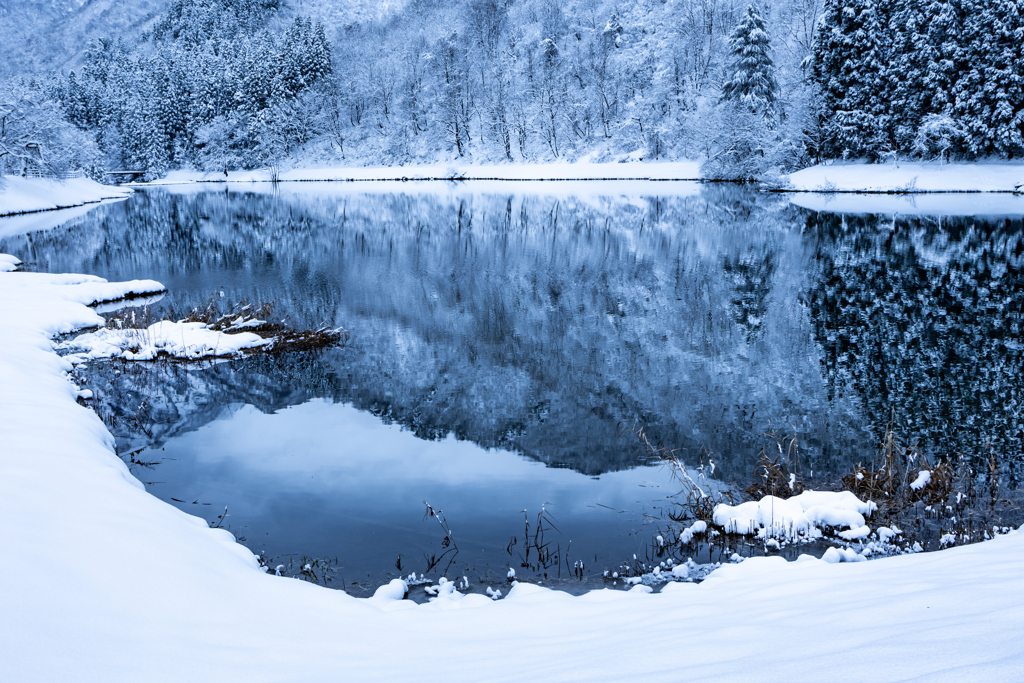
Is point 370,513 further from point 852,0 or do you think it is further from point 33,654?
point 852,0

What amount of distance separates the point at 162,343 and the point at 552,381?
843 cm

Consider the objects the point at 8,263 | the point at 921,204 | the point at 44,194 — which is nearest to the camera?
the point at 8,263

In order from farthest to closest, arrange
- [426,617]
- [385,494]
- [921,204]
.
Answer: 1. [921,204]
2. [385,494]
3. [426,617]

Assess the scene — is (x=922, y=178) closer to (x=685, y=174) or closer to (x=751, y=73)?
(x=751, y=73)

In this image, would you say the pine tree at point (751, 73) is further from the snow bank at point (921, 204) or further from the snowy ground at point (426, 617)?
the snowy ground at point (426, 617)

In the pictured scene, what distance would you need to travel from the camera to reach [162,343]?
49.9 feet

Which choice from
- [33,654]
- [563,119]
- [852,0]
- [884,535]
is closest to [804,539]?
[884,535]

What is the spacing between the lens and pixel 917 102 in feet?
151

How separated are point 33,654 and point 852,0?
5825cm

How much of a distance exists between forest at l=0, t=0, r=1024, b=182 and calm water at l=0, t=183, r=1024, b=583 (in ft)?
72.7

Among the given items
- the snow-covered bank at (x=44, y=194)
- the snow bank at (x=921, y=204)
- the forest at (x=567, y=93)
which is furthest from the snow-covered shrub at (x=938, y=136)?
the snow-covered bank at (x=44, y=194)

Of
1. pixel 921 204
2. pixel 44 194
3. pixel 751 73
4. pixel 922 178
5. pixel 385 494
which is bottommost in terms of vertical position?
pixel 385 494

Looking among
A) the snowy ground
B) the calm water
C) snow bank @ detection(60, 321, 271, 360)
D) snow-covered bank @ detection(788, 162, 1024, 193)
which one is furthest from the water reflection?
snow-covered bank @ detection(788, 162, 1024, 193)

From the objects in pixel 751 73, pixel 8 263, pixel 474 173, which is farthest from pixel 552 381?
pixel 474 173
